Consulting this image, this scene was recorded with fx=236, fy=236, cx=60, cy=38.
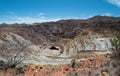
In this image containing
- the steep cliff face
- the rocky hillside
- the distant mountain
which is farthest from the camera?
the distant mountain

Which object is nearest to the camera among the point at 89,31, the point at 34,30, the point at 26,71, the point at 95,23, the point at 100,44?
the point at 26,71

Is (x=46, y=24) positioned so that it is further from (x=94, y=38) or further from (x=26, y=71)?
(x=26, y=71)

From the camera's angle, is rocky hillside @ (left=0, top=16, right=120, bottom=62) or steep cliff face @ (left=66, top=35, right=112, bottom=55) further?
rocky hillside @ (left=0, top=16, right=120, bottom=62)

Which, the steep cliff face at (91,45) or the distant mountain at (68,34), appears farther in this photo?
the distant mountain at (68,34)

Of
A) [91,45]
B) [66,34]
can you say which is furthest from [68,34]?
[91,45]

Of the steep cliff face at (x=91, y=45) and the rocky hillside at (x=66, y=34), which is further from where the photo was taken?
the rocky hillside at (x=66, y=34)

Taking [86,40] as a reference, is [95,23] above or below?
above

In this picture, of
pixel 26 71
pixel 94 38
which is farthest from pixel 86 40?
pixel 26 71

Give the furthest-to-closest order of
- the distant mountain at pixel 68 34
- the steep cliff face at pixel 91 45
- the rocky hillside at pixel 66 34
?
the distant mountain at pixel 68 34
the rocky hillside at pixel 66 34
the steep cliff face at pixel 91 45

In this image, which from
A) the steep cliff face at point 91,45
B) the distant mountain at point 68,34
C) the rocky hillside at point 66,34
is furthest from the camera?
the distant mountain at point 68,34

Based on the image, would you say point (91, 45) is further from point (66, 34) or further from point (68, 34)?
point (66, 34)

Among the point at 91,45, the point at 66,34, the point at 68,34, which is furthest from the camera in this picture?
the point at 66,34
